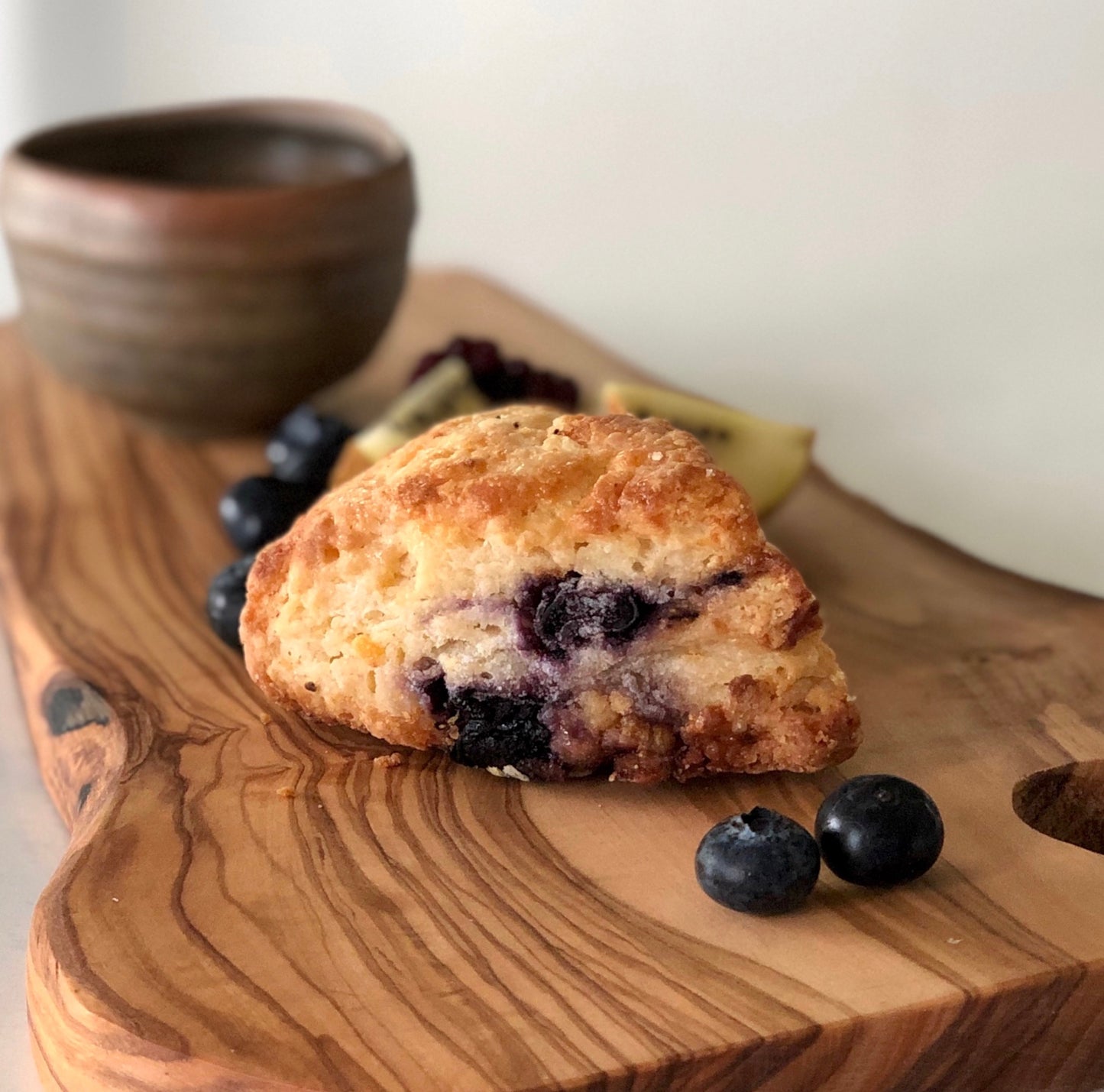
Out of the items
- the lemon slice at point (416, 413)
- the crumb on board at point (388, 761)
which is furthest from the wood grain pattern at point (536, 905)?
the lemon slice at point (416, 413)

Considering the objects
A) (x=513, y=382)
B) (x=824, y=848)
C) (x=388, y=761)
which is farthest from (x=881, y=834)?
(x=513, y=382)

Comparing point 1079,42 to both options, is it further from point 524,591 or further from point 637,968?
point 637,968

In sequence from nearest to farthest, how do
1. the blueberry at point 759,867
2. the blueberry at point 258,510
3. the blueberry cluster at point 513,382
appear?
the blueberry at point 759,867 → the blueberry at point 258,510 → the blueberry cluster at point 513,382

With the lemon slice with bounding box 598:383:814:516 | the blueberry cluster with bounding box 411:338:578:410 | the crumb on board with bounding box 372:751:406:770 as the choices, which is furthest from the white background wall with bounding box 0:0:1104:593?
the crumb on board with bounding box 372:751:406:770

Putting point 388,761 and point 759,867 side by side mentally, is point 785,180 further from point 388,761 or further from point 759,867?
point 759,867

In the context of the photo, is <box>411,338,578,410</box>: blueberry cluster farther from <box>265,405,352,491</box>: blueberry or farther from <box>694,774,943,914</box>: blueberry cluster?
<box>694,774,943,914</box>: blueberry cluster

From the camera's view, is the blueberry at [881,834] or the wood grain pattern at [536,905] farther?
the blueberry at [881,834]

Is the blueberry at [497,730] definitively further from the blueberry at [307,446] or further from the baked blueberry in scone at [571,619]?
the blueberry at [307,446]
